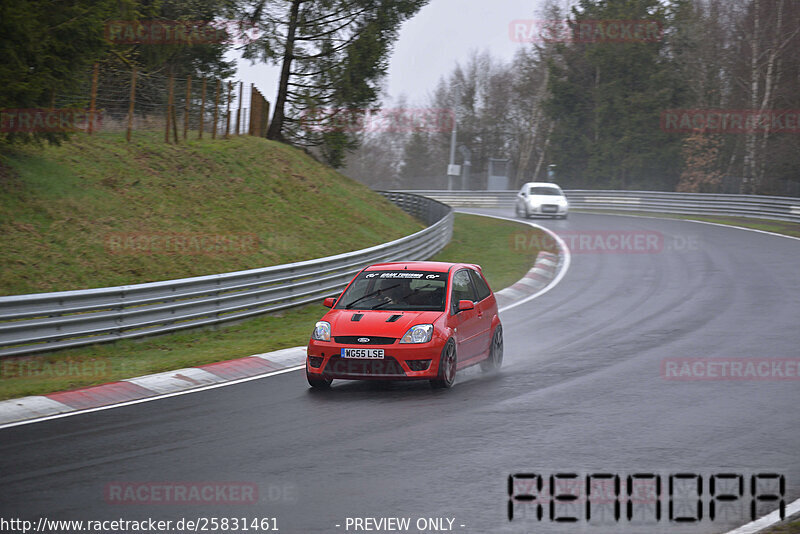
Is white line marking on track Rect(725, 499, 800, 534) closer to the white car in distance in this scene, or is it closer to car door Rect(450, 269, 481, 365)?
car door Rect(450, 269, 481, 365)

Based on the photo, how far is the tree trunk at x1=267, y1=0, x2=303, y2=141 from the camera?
31953mm

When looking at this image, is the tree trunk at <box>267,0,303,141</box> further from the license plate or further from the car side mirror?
the license plate

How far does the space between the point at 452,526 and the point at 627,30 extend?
2352 inches

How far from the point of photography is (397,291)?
11.0 m

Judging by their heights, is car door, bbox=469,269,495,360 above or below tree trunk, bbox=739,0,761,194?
below

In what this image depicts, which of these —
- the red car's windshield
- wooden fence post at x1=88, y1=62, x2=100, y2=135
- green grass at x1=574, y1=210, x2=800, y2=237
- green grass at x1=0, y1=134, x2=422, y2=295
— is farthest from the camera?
green grass at x1=574, y1=210, x2=800, y2=237

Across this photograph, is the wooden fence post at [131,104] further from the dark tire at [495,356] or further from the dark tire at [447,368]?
the dark tire at [447,368]

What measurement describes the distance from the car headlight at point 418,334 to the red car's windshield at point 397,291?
62 centimetres

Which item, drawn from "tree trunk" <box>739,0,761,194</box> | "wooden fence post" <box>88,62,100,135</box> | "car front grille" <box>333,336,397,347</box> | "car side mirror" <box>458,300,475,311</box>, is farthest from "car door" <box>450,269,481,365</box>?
"tree trunk" <box>739,0,761,194</box>
